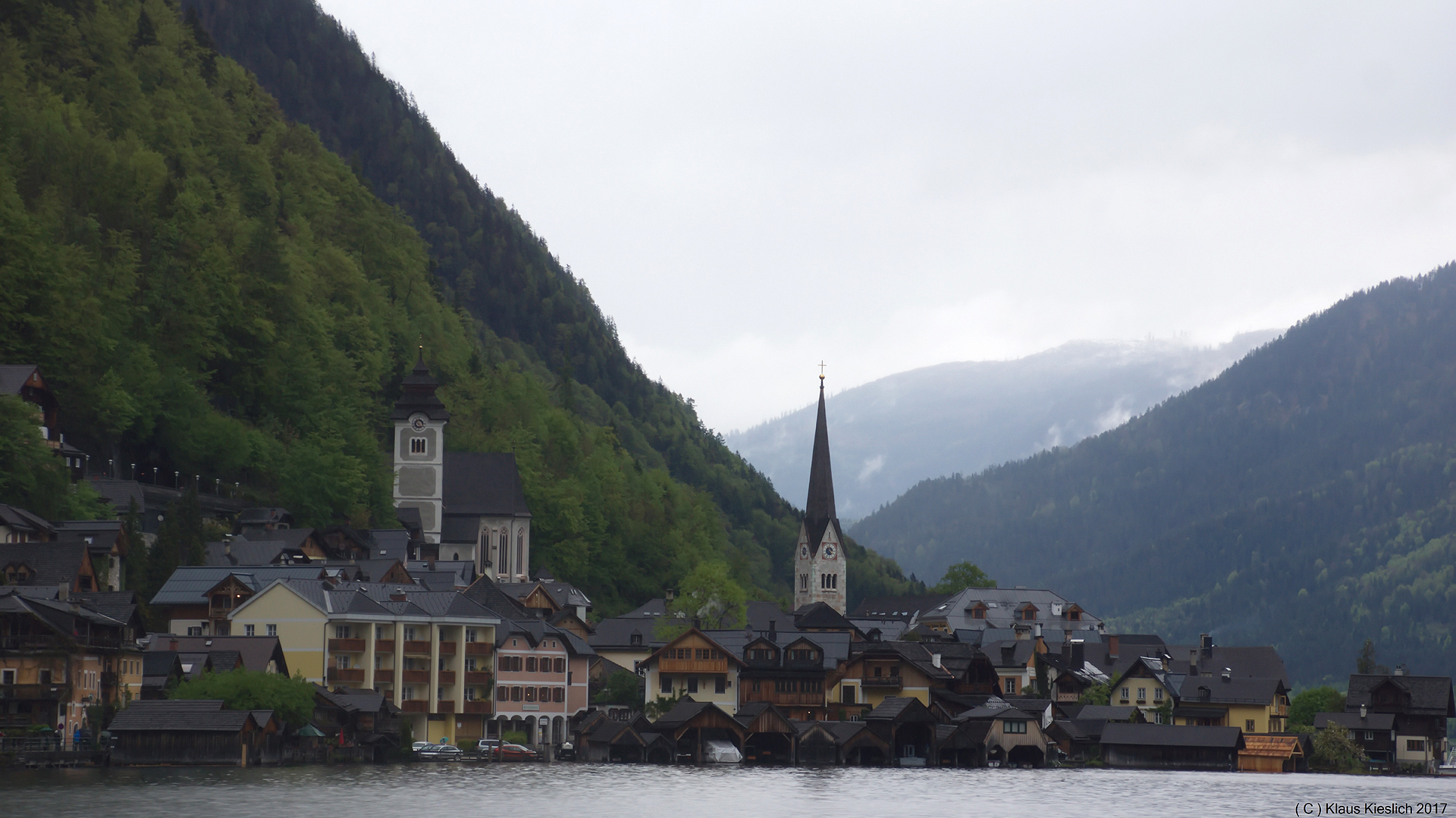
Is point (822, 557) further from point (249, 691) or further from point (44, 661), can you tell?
point (44, 661)

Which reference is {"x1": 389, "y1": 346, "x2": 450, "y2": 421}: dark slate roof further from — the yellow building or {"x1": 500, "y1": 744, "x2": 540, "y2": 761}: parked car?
{"x1": 500, "y1": 744, "x2": 540, "y2": 761}: parked car

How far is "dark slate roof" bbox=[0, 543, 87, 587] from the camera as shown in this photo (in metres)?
86.7

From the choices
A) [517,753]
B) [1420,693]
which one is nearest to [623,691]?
[517,753]

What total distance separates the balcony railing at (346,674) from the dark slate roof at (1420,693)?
2458 inches

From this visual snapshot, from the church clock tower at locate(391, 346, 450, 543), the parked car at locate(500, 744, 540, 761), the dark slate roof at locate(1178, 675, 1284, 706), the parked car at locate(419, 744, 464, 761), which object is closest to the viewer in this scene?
the parked car at locate(419, 744, 464, 761)

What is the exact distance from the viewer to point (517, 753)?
102m

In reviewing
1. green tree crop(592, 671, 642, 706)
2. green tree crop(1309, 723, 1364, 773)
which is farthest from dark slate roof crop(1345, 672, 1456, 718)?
green tree crop(592, 671, 642, 706)

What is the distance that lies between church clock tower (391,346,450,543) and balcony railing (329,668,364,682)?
53.3 m

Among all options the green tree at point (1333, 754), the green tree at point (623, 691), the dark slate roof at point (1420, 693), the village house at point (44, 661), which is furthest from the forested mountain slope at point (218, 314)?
the dark slate roof at point (1420, 693)

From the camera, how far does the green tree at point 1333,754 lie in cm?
10762

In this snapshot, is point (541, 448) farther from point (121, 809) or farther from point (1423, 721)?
point (121, 809)

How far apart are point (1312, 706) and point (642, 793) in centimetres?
7018

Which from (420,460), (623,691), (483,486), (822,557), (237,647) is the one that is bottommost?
(623,691)

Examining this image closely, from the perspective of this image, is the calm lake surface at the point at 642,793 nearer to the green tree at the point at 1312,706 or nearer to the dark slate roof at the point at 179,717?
the dark slate roof at the point at 179,717
